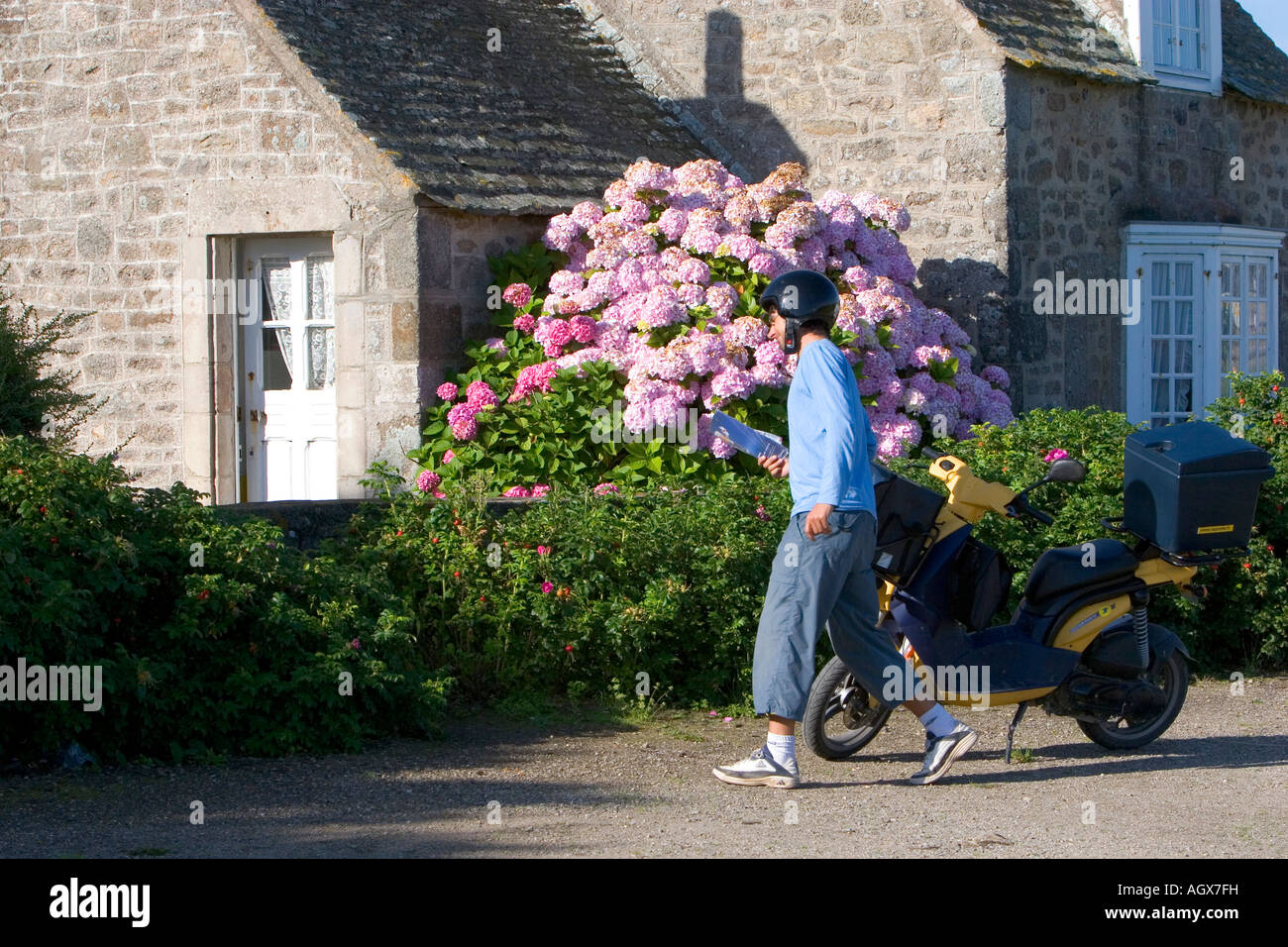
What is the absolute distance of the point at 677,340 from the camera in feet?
33.1

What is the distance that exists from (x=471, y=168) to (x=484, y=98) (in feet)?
3.72

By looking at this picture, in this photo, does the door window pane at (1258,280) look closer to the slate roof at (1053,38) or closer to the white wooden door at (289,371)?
the slate roof at (1053,38)

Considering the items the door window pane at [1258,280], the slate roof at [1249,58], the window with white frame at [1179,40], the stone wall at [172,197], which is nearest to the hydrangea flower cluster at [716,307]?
the stone wall at [172,197]

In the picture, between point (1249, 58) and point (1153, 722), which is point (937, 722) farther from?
point (1249, 58)

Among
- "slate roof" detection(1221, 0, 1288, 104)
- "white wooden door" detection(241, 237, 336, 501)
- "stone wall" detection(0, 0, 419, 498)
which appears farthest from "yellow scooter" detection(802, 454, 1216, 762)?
"slate roof" detection(1221, 0, 1288, 104)

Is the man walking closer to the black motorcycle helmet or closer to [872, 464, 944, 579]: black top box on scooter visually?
the black motorcycle helmet

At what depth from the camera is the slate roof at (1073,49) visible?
491 inches

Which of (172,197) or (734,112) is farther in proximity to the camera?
(734,112)

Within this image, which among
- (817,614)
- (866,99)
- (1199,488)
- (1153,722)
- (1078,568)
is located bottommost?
(1153,722)

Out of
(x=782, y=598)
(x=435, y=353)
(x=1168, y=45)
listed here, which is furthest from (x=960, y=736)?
(x=1168, y=45)

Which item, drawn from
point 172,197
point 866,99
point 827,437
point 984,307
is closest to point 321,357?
point 172,197

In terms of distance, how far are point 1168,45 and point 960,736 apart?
9627 millimetres

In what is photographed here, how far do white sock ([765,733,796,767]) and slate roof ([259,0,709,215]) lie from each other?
5.59 meters

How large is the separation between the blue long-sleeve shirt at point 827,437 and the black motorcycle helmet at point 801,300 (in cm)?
12
